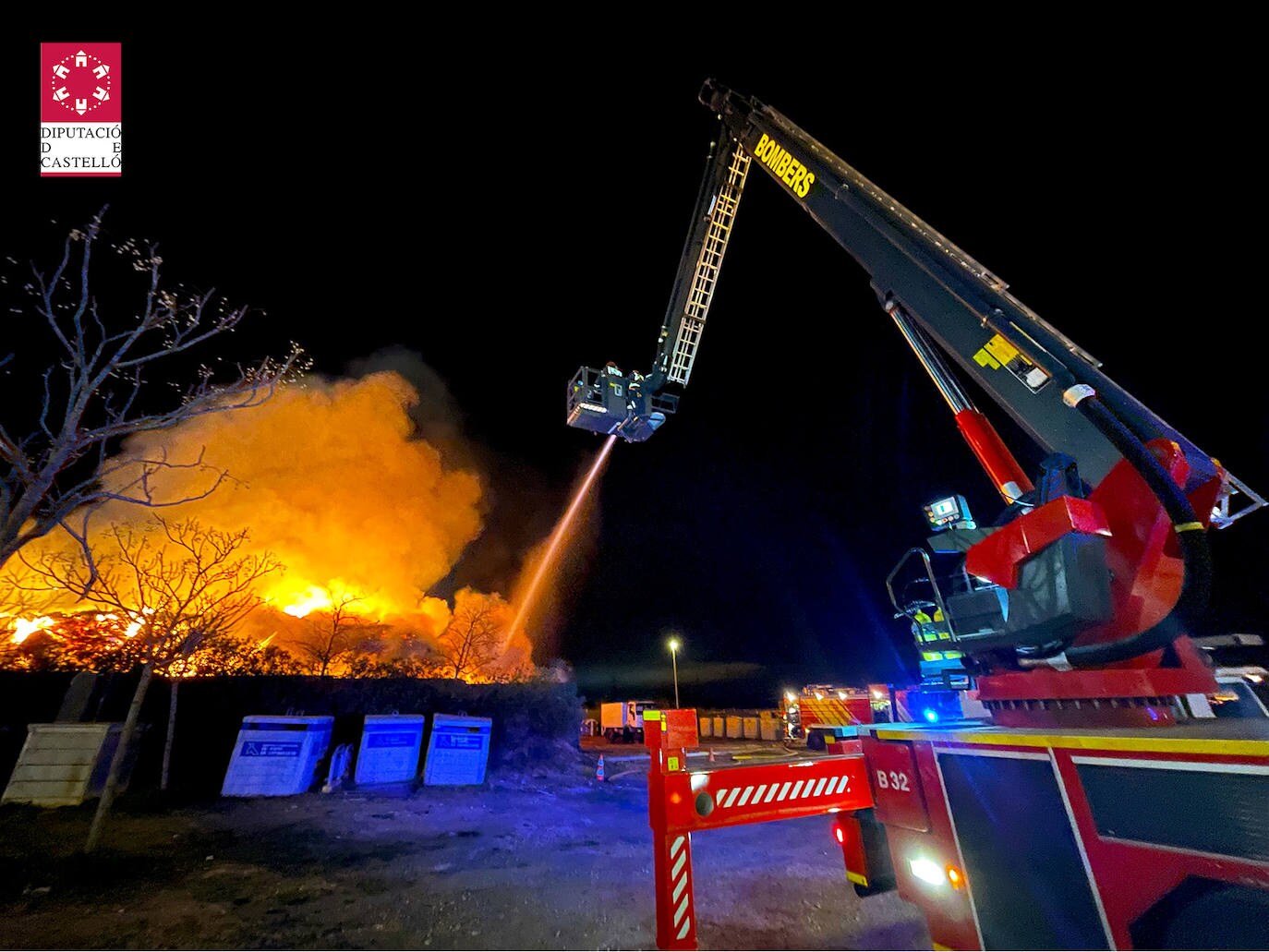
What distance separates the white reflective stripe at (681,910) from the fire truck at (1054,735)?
1cm

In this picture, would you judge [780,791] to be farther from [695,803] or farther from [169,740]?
[169,740]

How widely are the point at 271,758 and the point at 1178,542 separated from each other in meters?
14.2

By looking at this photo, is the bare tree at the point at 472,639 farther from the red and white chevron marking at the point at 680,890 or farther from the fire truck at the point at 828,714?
the red and white chevron marking at the point at 680,890

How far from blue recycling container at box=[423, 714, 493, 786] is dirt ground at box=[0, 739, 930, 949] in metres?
2.17

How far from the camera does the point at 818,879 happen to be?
6449 mm

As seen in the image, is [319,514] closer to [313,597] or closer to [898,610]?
[313,597]

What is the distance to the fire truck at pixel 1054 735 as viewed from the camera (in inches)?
108

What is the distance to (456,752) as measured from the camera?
12.2 metres

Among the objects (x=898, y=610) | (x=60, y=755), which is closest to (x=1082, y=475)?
(x=898, y=610)

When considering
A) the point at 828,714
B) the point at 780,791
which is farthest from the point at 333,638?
the point at 780,791

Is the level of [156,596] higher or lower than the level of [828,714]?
higher

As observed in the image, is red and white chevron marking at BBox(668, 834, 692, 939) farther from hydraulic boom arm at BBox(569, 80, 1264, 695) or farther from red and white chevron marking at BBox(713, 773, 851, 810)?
hydraulic boom arm at BBox(569, 80, 1264, 695)

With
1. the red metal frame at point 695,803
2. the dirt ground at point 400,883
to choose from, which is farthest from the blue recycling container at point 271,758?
the red metal frame at point 695,803

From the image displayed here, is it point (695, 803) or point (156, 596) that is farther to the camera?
point (156, 596)
